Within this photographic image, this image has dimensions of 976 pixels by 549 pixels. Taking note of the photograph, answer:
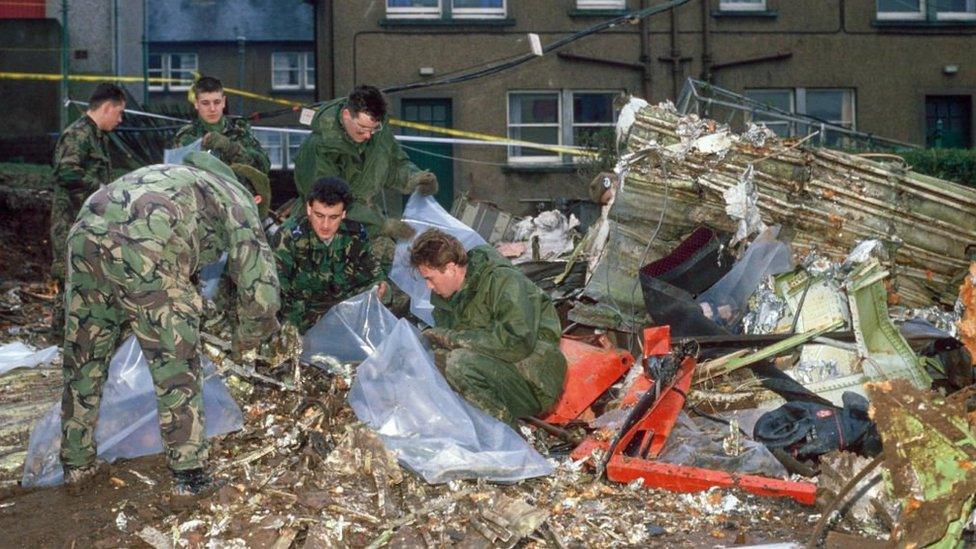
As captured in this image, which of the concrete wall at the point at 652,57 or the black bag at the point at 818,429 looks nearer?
the black bag at the point at 818,429

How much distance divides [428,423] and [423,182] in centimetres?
231

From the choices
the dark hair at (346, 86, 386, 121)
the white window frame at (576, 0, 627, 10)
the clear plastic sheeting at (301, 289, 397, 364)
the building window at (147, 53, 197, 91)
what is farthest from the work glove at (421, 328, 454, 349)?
the building window at (147, 53, 197, 91)

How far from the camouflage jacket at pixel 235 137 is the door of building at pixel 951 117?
13.7 m

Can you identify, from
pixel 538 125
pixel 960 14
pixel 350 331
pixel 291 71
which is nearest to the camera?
pixel 350 331

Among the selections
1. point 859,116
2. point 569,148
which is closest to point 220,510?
point 569,148

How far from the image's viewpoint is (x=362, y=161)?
7.37 metres

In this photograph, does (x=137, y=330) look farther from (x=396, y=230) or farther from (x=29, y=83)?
(x=29, y=83)

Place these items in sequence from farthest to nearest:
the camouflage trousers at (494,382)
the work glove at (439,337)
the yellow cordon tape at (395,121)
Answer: the yellow cordon tape at (395,121)
the work glove at (439,337)
the camouflage trousers at (494,382)

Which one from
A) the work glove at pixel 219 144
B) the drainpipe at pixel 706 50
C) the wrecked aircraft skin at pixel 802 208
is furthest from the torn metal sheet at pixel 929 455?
the drainpipe at pixel 706 50

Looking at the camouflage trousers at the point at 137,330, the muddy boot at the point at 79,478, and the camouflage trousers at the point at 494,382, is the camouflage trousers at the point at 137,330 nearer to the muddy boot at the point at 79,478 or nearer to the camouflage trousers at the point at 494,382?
the muddy boot at the point at 79,478

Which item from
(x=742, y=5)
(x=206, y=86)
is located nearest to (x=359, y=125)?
(x=206, y=86)

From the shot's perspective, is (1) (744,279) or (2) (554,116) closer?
(1) (744,279)

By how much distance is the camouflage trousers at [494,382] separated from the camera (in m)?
5.68

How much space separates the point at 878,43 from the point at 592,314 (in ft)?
40.8
